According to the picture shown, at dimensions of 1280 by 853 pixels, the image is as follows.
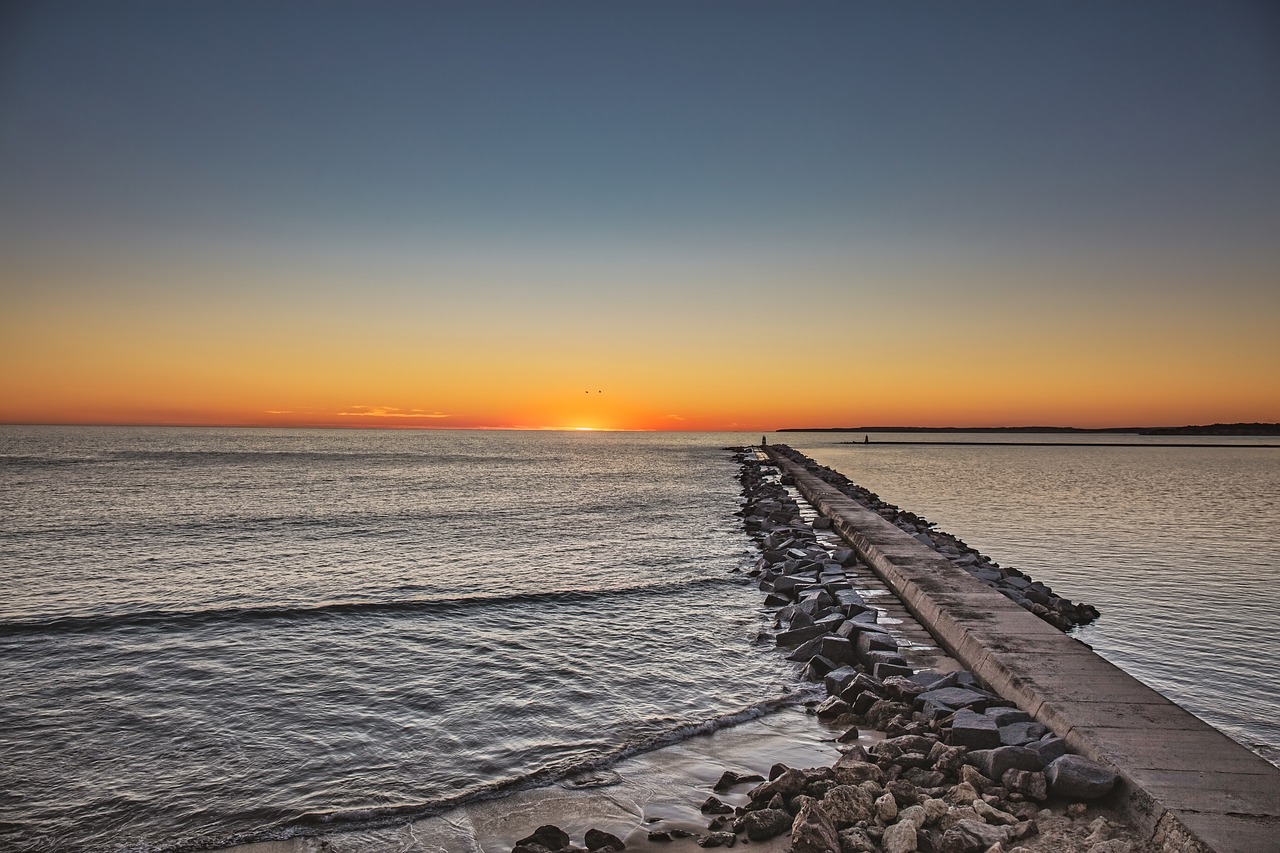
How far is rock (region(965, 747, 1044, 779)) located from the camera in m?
4.35

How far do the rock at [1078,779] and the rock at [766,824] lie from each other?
4.79ft

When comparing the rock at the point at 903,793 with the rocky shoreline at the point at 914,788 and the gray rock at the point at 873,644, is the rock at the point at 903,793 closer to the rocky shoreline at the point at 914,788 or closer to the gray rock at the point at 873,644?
the rocky shoreline at the point at 914,788

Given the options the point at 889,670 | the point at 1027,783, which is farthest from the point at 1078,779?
the point at 889,670

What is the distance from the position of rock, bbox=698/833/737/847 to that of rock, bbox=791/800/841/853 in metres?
0.33

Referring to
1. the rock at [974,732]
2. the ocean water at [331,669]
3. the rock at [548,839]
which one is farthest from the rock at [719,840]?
the rock at [974,732]

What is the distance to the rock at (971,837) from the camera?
11.9 feet

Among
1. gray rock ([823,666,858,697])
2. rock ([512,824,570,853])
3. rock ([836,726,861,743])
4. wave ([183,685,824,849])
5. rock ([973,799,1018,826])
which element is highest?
rock ([973,799,1018,826])

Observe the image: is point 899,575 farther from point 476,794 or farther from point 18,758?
point 18,758

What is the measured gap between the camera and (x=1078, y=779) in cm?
402

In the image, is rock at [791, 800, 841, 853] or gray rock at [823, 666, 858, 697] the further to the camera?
gray rock at [823, 666, 858, 697]

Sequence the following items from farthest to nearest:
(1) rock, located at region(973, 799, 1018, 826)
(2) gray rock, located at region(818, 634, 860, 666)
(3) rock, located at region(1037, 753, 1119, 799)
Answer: (2) gray rock, located at region(818, 634, 860, 666) → (3) rock, located at region(1037, 753, 1119, 799) → (1) rock, located at region(973, 799, 1018, 826)

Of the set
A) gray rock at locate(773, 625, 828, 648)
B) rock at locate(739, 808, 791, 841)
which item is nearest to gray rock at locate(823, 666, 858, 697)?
gray rock at locate(773, 625, 828, 648)

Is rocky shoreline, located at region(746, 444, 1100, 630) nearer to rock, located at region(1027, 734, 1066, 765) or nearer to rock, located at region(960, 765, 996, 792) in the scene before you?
rock, located at region(1027, 734, 1066, 765)

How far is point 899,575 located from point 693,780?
6049mm
